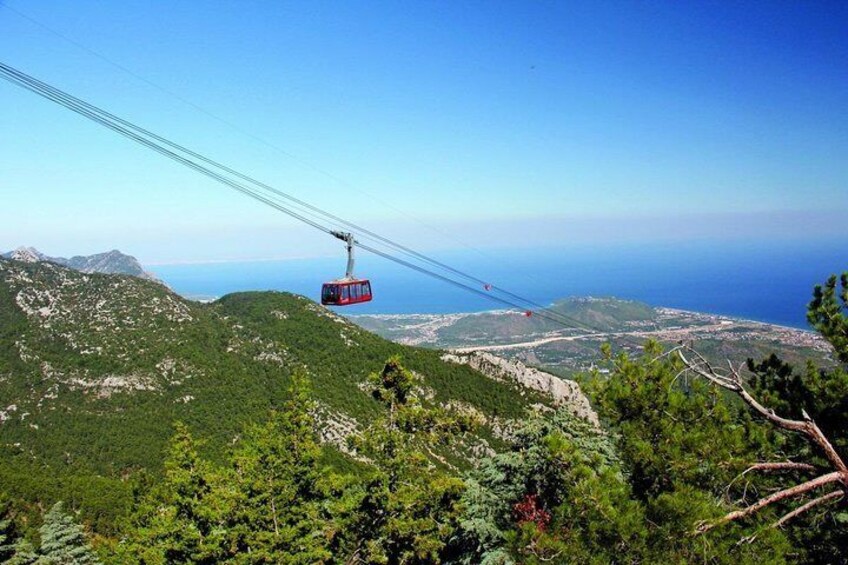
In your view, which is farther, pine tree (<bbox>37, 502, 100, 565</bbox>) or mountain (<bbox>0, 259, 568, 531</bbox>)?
mountain (<bbox>0, 259, 568, 531</bbox>)

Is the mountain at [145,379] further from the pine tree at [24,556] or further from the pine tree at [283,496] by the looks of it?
the pine tree at [283,496]

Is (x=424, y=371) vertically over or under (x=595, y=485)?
under

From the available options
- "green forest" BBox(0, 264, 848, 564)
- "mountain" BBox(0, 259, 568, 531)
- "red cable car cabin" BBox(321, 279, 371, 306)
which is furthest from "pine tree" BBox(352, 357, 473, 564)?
"mountain" BBox(0, 259, 568, 531)

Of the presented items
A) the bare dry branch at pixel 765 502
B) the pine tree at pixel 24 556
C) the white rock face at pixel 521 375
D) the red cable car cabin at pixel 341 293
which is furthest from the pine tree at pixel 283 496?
the white rock face at pixel 521 375

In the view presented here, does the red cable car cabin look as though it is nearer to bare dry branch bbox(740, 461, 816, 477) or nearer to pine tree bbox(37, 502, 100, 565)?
bare dry branch bbox(740, 461, 816, 477)

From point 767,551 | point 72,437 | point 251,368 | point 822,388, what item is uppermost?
point 822,388

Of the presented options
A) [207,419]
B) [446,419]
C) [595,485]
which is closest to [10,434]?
[207,419]

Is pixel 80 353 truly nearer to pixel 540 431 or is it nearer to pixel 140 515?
pixel 140 515

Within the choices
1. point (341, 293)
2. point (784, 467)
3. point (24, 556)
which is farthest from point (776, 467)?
point (24, 556)
